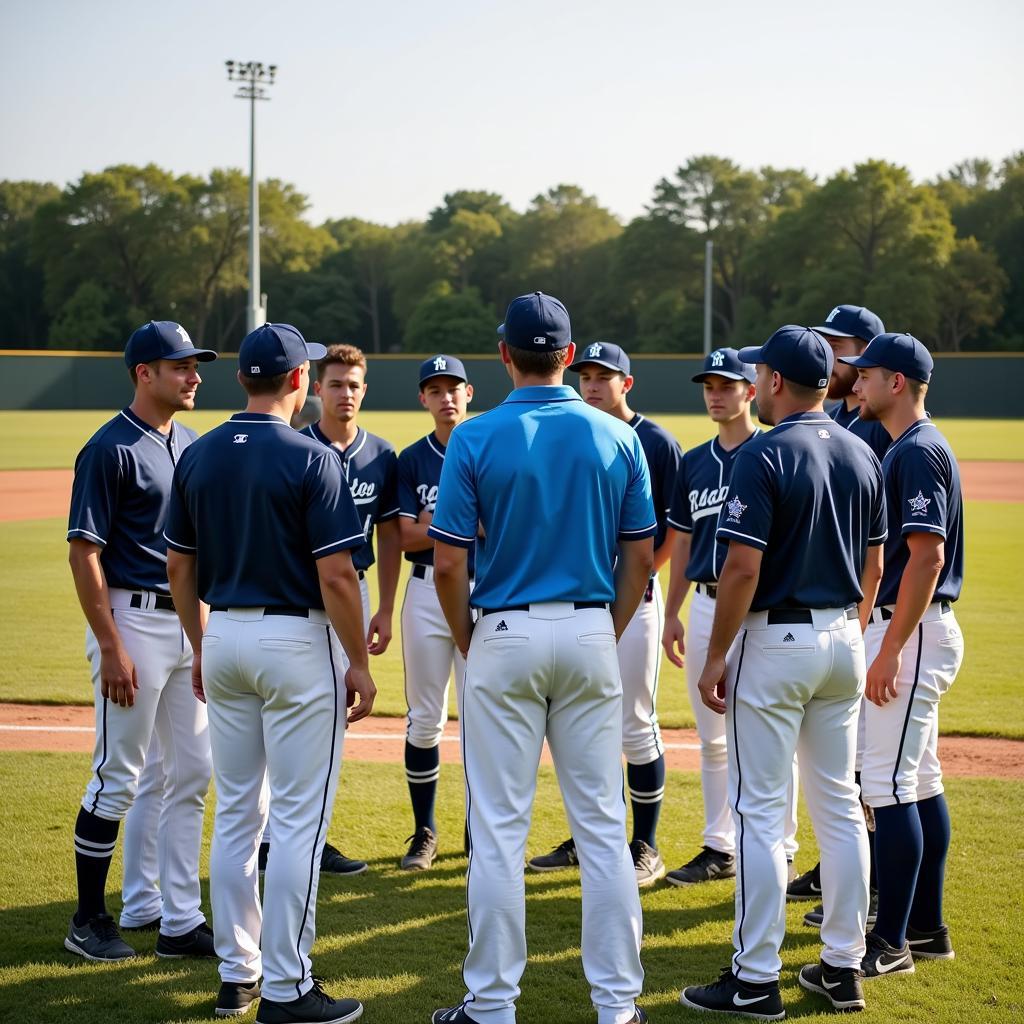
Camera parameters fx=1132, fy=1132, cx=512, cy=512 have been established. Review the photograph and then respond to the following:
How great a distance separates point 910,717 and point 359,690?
1881 mm

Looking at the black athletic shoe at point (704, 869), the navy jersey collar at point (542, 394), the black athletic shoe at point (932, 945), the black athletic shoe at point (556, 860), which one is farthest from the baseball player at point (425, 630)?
the black athletic shoe at point (932, 945)

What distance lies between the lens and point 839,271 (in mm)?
61969

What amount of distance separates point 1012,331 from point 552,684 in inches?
2513

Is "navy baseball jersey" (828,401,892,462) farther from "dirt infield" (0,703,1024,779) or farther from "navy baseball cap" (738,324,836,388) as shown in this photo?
"dirt infield" (0,703,1024,779)

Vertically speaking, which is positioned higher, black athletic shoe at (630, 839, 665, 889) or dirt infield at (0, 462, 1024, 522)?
dirt infield at (0, 462, 1024, 522)

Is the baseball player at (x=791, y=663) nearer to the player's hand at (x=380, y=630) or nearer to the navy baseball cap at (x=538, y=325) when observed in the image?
the navy baseball cap at (x=538, y=325)

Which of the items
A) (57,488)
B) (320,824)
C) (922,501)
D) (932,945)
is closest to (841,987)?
(932,945)

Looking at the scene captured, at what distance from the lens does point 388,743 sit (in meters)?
6.77

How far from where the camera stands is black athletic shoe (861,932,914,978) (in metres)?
3.84

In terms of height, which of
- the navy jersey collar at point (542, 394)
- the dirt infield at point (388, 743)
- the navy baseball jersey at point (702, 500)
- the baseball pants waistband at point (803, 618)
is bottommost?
the dirt infield at point (388, 743)

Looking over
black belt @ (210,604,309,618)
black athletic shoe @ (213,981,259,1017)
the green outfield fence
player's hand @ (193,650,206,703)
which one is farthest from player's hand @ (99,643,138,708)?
the green outfield fence

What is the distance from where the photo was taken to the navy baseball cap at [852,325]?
4.75 meters

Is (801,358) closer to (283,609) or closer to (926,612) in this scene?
(926,612)

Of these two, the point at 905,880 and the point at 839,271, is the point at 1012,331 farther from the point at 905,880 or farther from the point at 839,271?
the point at 905,880
